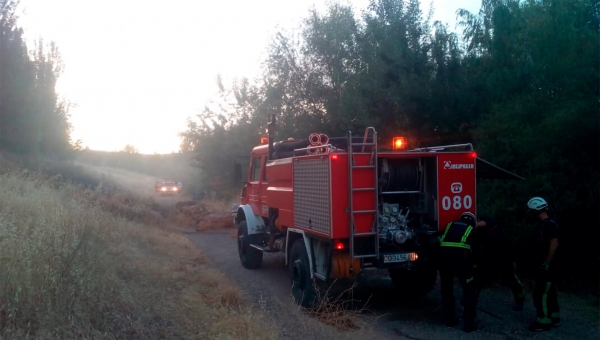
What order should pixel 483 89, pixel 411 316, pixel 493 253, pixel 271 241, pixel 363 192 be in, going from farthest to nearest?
pixel 483 89 < pixel 271 241 < pixel 493 253 < pixel 411 316 < pixel 363 192

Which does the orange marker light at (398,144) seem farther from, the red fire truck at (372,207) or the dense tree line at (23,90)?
the dense tree line at (23,90)

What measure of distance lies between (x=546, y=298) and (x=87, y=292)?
5763 mm

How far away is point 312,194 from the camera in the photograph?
26.6 ft

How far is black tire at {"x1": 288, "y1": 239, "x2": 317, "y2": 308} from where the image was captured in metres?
8.20

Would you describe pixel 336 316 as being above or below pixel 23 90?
below

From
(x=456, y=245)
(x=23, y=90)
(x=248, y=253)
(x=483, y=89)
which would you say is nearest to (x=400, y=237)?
(x=456, y=245)

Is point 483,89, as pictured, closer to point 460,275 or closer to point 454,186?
point 454,186

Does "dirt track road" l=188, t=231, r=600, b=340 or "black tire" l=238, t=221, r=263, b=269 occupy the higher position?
"black tire" l=238, t=221, r=263, b=269

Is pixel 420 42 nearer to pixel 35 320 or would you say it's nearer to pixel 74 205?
pixel 74 205

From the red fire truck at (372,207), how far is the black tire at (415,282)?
0.02 metres

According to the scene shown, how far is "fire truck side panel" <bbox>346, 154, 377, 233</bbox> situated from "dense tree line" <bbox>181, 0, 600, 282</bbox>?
12.4 ft

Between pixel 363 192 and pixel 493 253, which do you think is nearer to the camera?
pixel 363 192

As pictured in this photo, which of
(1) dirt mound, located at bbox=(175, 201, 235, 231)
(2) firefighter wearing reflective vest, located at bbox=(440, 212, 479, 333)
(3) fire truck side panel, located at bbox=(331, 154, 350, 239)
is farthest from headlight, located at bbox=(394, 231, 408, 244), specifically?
(1) dirt mound, located at bbox=(175, 201, 235, 231)

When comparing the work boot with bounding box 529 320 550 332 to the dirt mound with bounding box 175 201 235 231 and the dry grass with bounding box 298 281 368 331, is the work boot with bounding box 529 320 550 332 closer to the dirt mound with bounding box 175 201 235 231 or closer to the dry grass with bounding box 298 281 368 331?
the dry grass with bounding box 298 281 368 331
